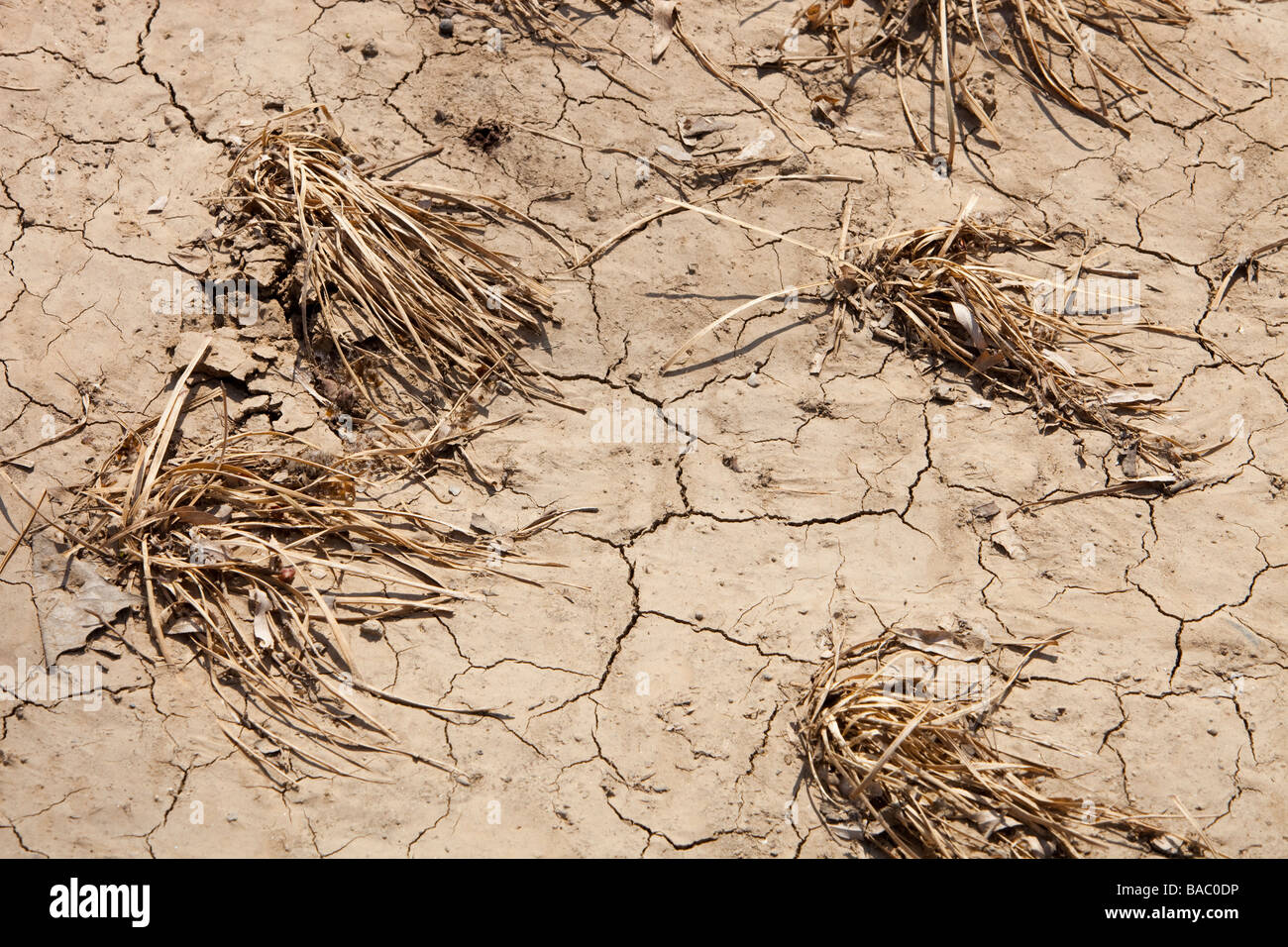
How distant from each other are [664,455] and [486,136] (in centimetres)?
143

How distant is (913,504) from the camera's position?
305 cm

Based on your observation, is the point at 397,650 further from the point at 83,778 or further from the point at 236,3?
the point at 236,3

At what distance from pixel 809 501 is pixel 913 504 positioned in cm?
34

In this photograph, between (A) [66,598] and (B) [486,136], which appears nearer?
(A) [66,598]

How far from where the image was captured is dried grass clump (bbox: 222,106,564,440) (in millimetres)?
3094

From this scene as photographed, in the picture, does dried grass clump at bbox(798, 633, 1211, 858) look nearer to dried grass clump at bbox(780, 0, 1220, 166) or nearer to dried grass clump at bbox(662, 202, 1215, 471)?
dried grass clump at bbox(662, 202, 1215, 471)

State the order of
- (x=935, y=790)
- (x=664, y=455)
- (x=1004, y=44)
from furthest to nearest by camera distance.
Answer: (x=1004, y=44), (x=664, y=455), (x=935, y=790)

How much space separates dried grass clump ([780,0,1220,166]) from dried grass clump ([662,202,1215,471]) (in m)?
0.71

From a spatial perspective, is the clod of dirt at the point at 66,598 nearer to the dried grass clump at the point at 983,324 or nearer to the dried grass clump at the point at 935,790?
the dried grass clump at the point at 983,324

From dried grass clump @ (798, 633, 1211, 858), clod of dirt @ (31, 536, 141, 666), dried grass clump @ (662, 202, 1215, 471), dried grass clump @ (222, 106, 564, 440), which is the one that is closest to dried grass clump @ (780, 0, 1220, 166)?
dried grass clump @ (662, 202, 1215, 471)

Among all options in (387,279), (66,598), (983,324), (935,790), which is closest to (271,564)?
(66,598)

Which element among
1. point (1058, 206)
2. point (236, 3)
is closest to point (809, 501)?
point (1058, 206)

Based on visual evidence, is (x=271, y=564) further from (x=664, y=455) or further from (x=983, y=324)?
(x=983, y=324)

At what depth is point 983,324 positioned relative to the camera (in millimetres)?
3279
